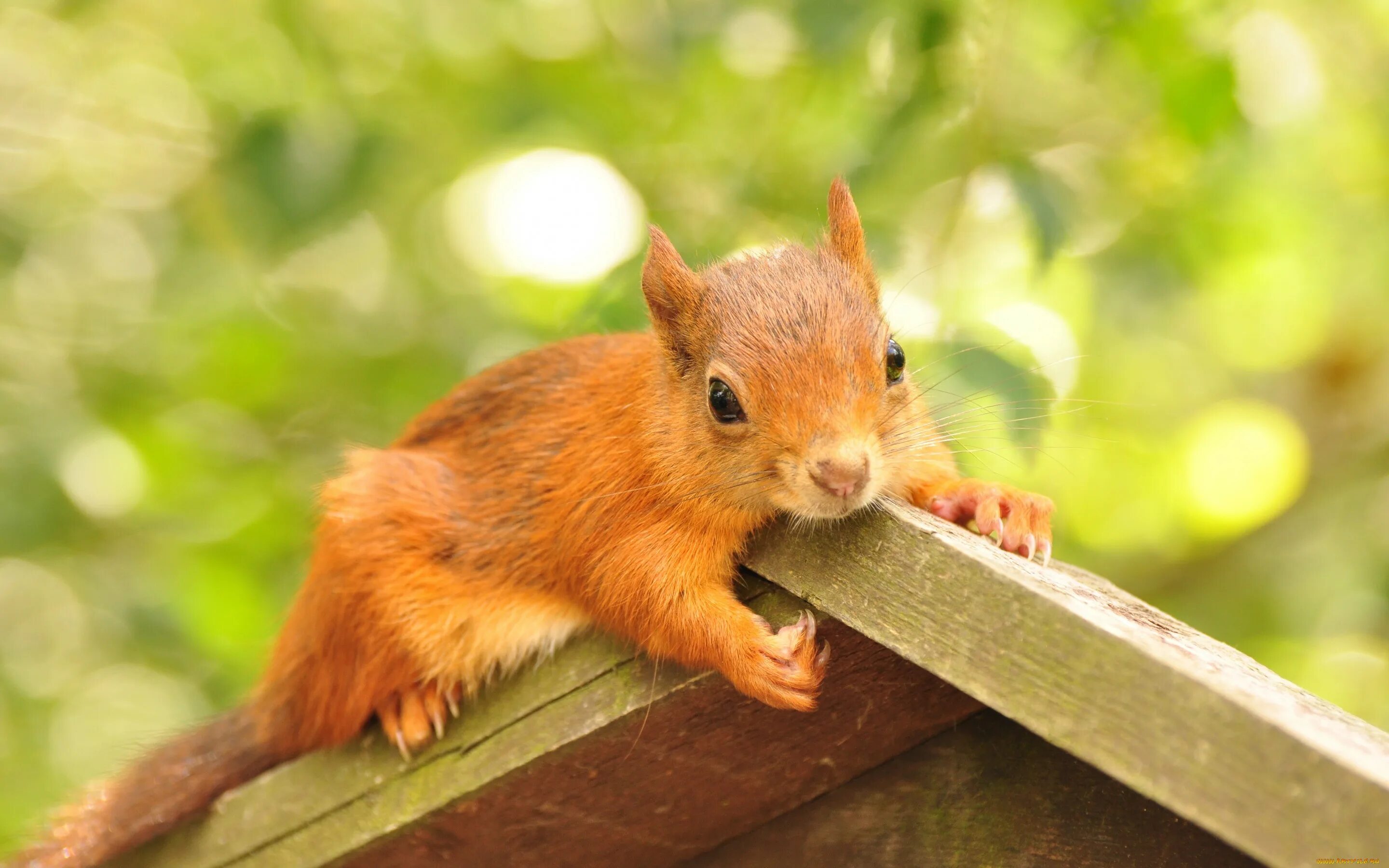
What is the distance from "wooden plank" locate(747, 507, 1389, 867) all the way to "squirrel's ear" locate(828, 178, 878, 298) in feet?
2.13

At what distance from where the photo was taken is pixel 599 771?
2227 mm

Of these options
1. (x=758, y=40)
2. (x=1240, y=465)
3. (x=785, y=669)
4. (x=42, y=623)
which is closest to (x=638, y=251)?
(x=758, y=40)

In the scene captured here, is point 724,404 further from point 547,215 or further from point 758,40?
point 547,215

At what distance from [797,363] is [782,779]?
0.78 m

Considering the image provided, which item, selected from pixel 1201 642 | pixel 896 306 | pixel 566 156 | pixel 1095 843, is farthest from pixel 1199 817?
pixel 566 156

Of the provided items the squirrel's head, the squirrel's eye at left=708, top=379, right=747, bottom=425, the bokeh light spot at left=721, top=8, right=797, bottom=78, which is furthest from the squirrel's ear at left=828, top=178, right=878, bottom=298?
the bokeh light spot at left=721, top=8, right=797, bottom=78

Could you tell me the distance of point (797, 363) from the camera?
2.07 meters

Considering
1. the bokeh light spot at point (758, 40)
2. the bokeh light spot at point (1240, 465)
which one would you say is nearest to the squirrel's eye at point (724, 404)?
the bokeh light spot at point (758, 40)

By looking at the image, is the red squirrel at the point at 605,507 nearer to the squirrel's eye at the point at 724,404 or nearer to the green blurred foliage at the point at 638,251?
the squirrel's eye at the point at 724,404

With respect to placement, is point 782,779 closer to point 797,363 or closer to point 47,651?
point 797,363

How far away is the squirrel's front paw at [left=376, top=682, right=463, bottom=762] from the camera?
2.45 metres

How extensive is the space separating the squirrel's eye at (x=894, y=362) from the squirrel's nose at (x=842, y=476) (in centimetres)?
35

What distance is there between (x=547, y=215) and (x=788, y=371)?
9.50 ft

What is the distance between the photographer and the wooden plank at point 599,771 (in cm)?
212
